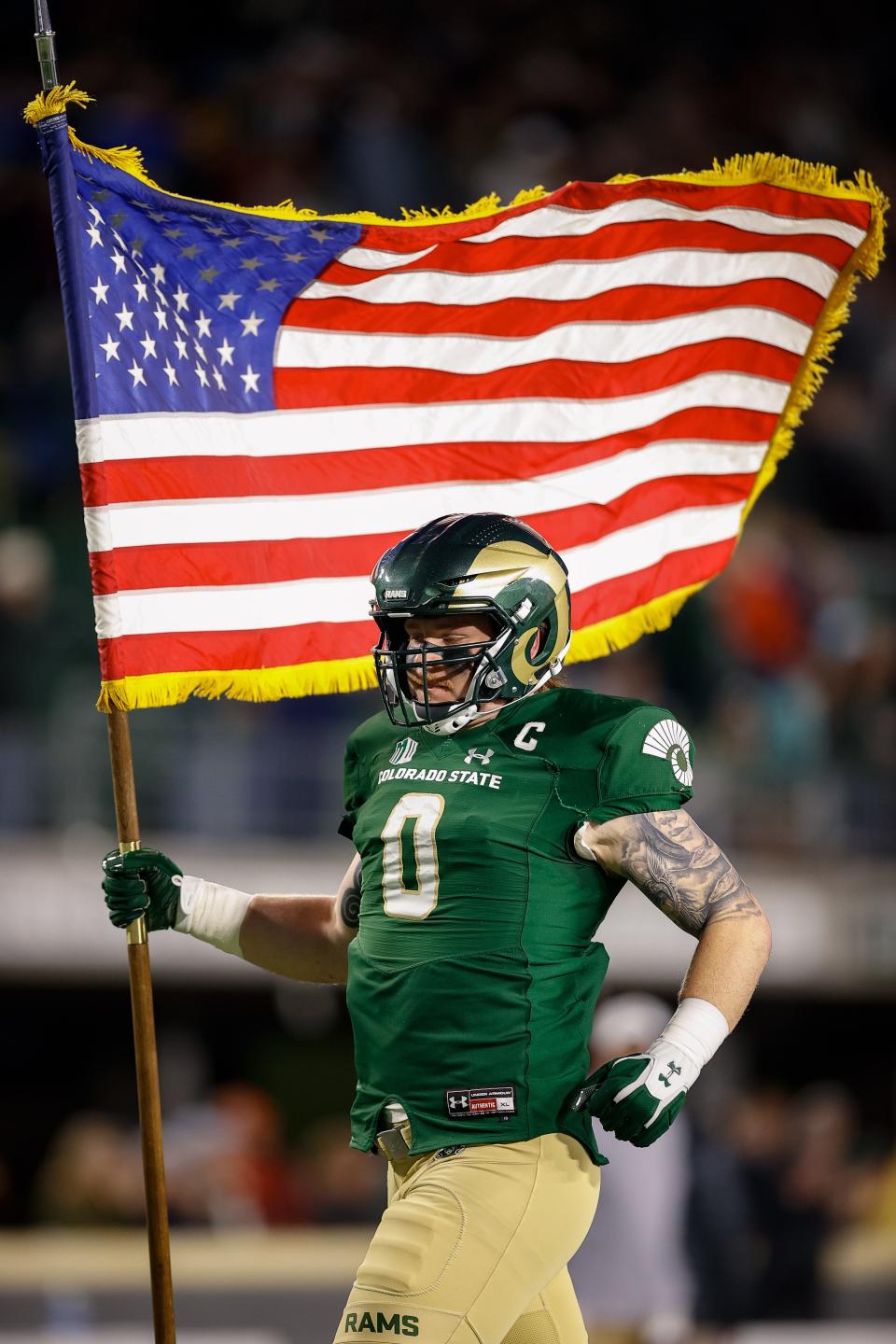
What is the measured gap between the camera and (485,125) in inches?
530

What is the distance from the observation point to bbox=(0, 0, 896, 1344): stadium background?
848 cm

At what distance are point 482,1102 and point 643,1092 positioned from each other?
0.34 meters

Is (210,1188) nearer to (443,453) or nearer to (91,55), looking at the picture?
(443,453)

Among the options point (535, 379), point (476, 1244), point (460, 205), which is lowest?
point (476, 1244)

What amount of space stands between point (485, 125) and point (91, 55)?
2554 millimetres

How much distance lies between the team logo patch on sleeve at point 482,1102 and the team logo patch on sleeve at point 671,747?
2.04 ft

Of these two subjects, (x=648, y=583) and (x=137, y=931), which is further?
(x=648, y=583)

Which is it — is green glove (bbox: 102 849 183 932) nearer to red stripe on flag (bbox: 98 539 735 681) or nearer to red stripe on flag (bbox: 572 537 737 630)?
red stripe on flag (bbox: 98 539 735 681)

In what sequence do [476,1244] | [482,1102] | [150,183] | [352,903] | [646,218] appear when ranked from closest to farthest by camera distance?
[476,1244]
[482,1102]
[352,903]
[150,183]
[646,218]

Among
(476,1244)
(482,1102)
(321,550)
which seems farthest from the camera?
(321,550)

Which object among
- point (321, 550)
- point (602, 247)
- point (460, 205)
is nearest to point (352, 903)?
point (321, 550)

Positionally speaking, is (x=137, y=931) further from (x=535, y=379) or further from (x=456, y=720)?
(x=535, y=379)

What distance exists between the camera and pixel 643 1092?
10.8 ft

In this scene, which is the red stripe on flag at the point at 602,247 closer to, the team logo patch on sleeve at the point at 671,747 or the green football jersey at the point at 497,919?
the green football jersey at the point at 497,919
